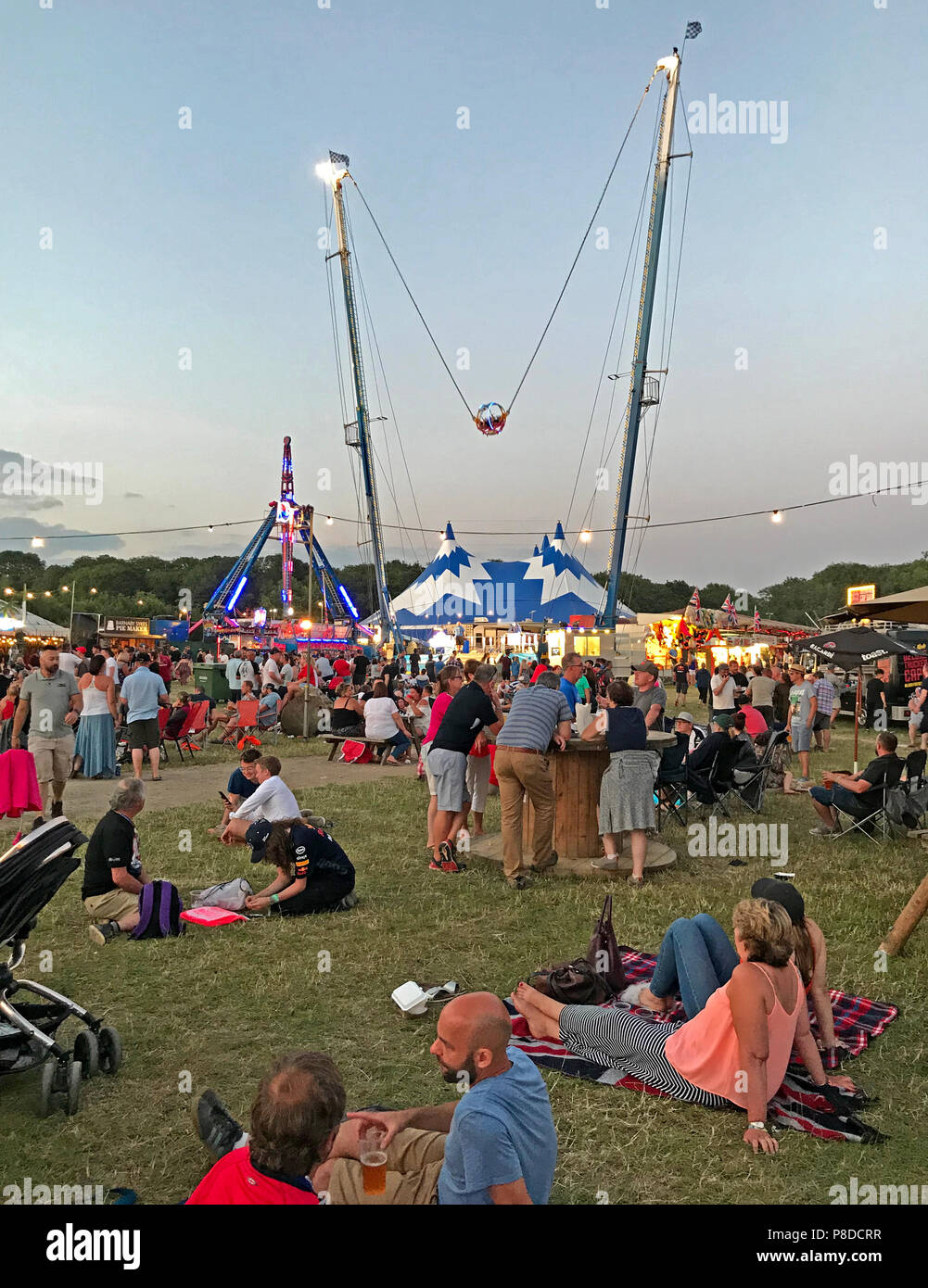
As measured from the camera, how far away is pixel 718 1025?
365 cm

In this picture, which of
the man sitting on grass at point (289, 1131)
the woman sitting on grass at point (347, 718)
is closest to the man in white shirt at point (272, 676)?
the woman sitting on grass at point (347, 718)

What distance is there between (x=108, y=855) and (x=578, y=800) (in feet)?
12.7

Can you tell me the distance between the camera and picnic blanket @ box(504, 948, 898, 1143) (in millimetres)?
3531

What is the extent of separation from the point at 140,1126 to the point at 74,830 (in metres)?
1.31

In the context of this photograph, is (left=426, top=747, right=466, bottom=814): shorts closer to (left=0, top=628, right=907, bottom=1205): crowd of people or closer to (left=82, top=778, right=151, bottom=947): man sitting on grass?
(left=0, top=628, right=907, bottom=1205): crowd of people

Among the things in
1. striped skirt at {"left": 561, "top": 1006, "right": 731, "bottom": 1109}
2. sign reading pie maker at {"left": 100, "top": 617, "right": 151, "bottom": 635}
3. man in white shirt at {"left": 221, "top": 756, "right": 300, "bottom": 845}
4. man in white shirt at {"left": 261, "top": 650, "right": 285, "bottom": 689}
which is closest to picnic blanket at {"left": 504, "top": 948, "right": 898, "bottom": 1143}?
striped skirt at {"left": 561, "top": 1006, "right": 731, "bottom": 1109}

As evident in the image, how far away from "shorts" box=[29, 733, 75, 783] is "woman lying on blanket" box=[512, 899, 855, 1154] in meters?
6.55

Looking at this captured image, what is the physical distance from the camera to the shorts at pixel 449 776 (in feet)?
24.2

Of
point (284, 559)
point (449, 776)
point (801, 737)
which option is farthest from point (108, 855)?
point (284, 559)

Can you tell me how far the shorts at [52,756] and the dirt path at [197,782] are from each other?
522 mm
